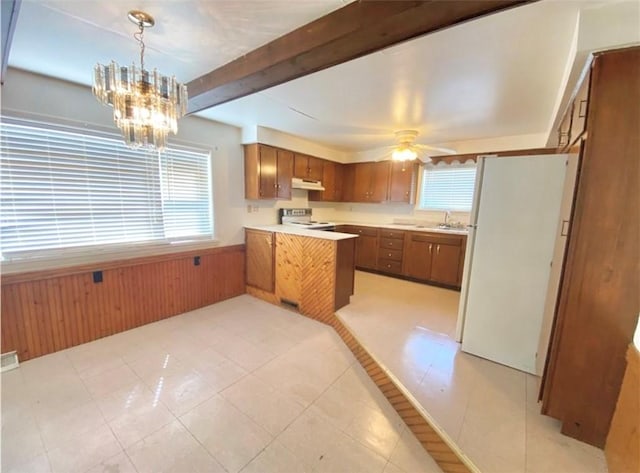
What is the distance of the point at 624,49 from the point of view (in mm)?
1308

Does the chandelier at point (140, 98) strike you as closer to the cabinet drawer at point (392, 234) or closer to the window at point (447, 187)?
the cabinet drawer at point (392, 234)

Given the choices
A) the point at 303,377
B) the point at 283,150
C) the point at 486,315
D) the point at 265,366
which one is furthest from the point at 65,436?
the point at 283,150

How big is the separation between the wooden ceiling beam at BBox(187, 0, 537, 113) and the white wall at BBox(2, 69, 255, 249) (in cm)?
136

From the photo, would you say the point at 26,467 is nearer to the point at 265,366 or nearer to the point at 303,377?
the point at 265,366

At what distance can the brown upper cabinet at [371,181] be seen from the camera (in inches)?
196

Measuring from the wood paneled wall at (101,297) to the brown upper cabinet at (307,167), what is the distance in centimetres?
176

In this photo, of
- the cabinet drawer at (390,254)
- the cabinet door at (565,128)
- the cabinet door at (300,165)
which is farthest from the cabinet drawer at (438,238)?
the cabinet door at (300,165)

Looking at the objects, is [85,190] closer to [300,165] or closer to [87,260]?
[87,260]

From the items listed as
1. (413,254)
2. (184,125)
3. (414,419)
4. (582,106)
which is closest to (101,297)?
(184,125)

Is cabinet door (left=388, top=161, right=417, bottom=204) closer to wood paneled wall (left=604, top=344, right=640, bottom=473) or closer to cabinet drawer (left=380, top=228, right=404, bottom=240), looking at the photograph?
cabinet drawer (left=380, top=228, right=404, bottom=240)

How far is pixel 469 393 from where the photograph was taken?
6.18ft

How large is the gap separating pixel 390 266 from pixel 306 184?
6.78 ft

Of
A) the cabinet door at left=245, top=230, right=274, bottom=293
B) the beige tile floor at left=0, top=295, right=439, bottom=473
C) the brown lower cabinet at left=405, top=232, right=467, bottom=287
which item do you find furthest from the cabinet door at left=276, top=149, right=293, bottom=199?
the beige tile floor at left=0, top=295, right=439, bottom=473

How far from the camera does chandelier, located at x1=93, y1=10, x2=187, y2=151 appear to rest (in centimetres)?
141
